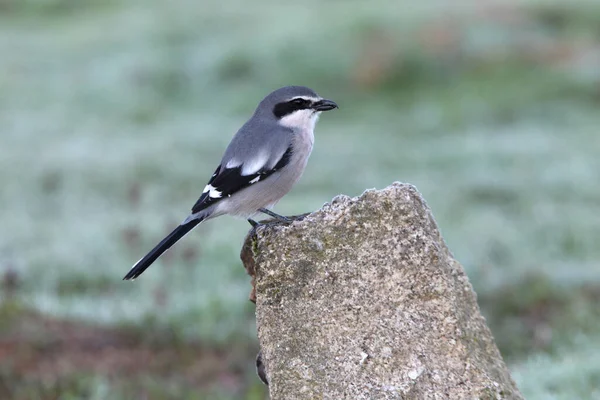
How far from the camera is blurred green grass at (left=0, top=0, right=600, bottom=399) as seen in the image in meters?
8.10

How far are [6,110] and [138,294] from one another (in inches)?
471

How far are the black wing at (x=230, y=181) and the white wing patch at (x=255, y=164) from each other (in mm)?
19

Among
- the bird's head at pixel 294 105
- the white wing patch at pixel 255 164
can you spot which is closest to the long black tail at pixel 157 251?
the white wing patch at pixel 255 164

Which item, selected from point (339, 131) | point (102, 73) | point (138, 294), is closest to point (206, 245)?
point (138, 294)

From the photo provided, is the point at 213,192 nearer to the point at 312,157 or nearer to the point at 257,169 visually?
the point at 257,169

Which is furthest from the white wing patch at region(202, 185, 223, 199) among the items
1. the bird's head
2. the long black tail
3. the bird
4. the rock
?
the rock

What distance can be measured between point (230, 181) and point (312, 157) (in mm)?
10929

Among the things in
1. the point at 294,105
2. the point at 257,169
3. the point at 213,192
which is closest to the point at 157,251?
the point at 213,192

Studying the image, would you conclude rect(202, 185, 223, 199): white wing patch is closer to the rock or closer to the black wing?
the black wing

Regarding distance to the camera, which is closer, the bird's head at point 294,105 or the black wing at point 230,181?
the black wing at point 230,181

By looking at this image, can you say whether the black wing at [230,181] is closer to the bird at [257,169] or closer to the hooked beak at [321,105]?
the bird at [257,169]

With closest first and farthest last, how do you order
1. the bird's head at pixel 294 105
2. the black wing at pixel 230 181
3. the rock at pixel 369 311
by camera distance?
1. the rock at pixel 369 311
2. the black wing at pixel 230 181
3. the bird's head at pixel 294 105

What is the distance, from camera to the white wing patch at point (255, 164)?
5152mm

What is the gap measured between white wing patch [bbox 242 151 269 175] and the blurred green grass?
7.20 ft
